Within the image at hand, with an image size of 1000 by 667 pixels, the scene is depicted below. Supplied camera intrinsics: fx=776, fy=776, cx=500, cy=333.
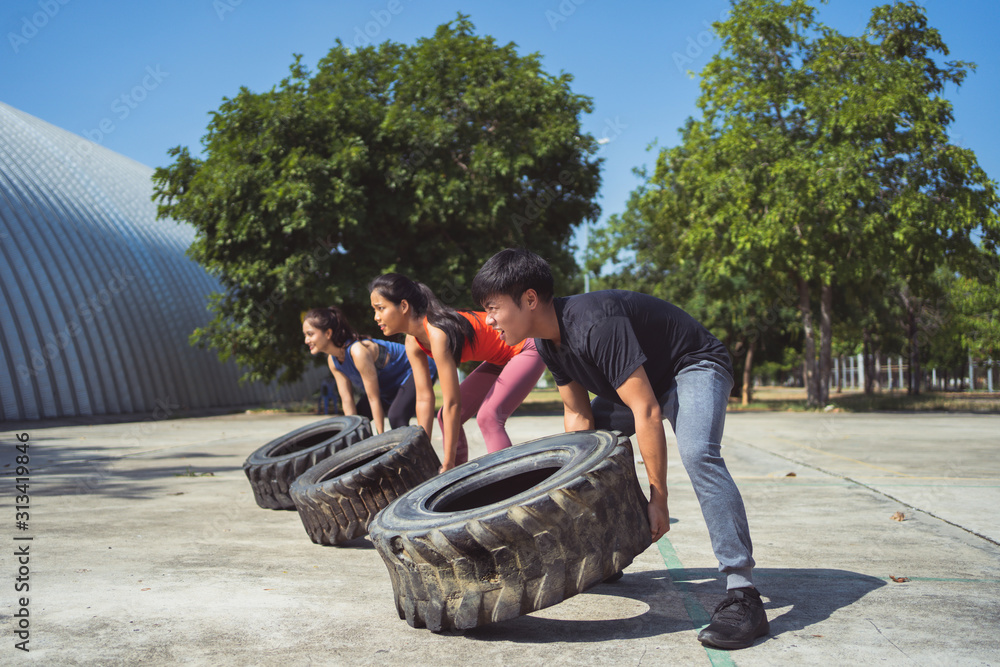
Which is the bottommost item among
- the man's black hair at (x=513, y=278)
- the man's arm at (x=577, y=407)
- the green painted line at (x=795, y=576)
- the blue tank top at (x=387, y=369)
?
the green painted line at (x=795, y=576)

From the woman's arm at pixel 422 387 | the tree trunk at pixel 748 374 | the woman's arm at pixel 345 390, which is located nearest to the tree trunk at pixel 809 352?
the tree trunk at pixel 748 374

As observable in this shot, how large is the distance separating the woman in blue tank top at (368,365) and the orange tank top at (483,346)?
944mm

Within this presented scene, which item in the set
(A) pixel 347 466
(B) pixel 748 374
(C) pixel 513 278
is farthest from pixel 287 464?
(B) pixel 748 374

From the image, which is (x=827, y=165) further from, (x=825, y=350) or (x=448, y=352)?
(x=448, y=352)

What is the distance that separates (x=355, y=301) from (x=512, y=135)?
21.6 ft

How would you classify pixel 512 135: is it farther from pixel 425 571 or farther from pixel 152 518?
pixel 425 571

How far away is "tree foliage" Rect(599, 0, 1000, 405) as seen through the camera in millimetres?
21281

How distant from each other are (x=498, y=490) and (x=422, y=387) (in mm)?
1401

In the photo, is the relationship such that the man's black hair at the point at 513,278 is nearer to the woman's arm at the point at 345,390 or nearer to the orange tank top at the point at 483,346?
the orange tank top at the point at 483,346

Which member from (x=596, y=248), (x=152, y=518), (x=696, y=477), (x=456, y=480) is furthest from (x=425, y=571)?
(x=596, y=248)

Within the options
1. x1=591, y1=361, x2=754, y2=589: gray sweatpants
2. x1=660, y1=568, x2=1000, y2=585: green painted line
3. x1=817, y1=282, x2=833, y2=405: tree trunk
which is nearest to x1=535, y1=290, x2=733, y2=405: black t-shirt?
x1=591, y1=361, x2=754, y2=589: gray sweatpants

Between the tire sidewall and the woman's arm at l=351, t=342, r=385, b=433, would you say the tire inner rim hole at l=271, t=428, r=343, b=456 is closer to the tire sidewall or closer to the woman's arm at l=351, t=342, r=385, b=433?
the woman's arm at l=351, t=342, r=385, b=433

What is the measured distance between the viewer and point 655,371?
3275 millimetres

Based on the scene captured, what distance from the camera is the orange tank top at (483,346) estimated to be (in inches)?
194
